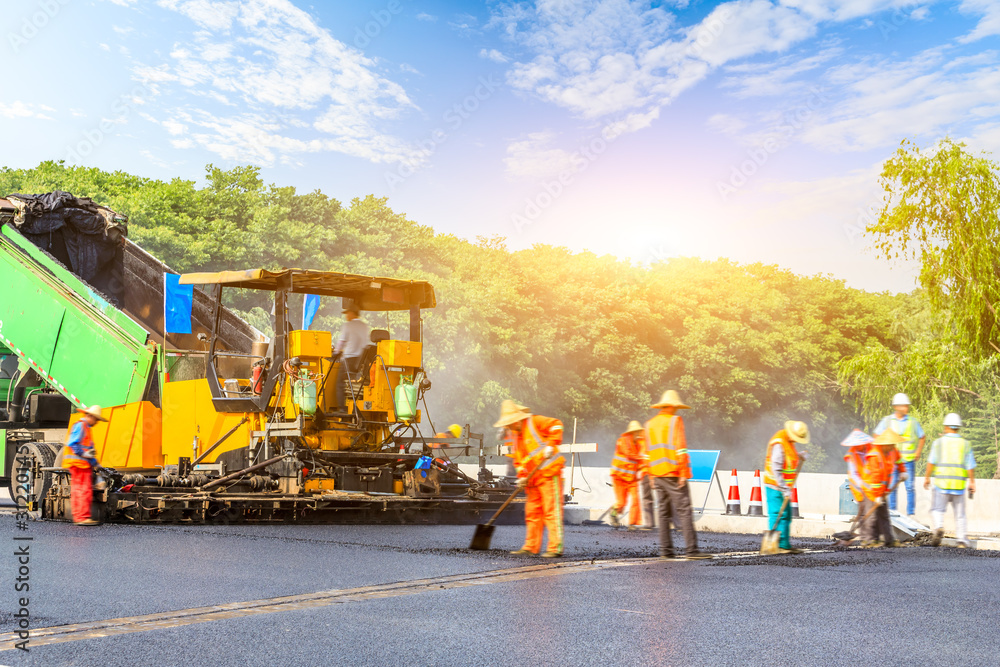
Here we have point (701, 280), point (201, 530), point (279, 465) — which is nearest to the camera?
point (201, 530)

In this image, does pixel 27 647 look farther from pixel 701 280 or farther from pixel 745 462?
pixel 701 280

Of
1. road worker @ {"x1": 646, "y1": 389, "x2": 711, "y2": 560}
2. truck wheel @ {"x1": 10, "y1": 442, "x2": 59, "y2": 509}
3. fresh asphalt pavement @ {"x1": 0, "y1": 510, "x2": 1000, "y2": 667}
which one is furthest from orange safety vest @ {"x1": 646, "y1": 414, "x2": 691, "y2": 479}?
truck wheel @ {"x1": 10, "y1": 442, "x2": 59, "y2": 509}

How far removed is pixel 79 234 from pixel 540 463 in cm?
816

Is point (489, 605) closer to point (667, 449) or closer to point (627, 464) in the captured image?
point (667, 449)

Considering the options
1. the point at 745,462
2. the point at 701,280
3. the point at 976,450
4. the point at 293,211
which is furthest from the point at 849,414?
the point at 293,211

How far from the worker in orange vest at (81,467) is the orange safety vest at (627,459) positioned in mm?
5826

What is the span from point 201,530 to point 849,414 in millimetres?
39328

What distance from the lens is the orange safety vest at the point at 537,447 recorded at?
30.0ft

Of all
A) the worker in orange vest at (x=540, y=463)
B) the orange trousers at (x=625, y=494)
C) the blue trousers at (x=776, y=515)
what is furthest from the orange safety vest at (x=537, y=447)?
the orange trousers at (x=625, y=494)

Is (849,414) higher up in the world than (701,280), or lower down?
lower down

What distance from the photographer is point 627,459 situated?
1230 centimetres

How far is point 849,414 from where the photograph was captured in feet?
149

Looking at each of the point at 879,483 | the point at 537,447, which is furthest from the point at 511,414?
the point at 879,483

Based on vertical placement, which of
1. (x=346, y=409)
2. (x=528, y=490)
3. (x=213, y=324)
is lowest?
(x=528, y=490)
